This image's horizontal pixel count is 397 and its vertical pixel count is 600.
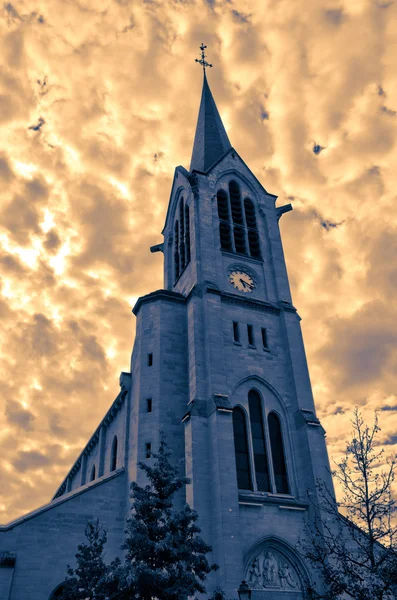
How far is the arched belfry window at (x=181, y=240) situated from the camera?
3597 cm

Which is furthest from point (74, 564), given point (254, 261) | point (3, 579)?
point (254, 261)

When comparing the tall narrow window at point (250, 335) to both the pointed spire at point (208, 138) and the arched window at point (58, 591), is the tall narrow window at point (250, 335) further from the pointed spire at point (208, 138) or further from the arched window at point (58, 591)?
the arched window at point (58, 591)

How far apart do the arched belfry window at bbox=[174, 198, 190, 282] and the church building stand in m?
0.17

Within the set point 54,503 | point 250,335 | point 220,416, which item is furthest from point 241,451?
point 54,503

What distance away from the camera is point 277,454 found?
27.0 metres

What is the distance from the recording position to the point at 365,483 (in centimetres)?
1825

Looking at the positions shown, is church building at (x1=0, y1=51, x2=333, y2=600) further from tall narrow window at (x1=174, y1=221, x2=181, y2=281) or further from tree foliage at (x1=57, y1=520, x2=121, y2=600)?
tree foliage at (x1=57, y1=520, x2=121, y2=600)

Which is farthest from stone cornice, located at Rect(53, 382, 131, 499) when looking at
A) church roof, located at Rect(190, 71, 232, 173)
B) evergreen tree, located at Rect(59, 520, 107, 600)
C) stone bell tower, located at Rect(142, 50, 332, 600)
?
church roof, located at Rect(190, 71, 232, 173)

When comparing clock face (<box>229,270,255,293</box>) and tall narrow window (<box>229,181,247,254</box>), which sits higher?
tall narrow window (<box>229,181,247,254</box>)

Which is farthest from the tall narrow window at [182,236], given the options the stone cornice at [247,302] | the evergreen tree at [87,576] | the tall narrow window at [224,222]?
the evergreen tree at [87,576]

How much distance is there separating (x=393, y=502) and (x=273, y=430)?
1013 cm

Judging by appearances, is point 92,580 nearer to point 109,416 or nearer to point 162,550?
point 162,550

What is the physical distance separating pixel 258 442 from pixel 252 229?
1586 centimetres

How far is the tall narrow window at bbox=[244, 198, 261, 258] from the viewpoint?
35625mm
